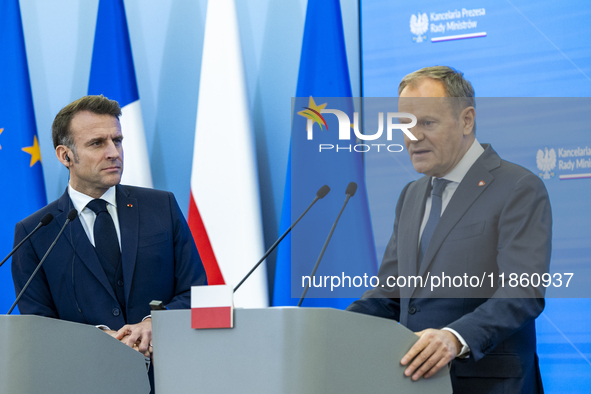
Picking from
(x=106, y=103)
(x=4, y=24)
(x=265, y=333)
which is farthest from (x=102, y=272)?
(x=4, y=24)

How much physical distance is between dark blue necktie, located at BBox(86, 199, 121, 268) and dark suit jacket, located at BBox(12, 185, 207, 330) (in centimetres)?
4

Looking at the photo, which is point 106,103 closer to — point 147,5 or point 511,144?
point 147,5

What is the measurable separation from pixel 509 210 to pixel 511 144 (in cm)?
64

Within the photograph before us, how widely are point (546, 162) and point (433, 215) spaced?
0.87 meters

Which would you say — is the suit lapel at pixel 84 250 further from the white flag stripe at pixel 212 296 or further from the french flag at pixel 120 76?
the white flag stripe at pixel 212 296

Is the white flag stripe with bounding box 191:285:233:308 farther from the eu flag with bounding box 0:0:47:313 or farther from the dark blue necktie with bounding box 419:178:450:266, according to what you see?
the eu flag with bounding box 0:0:47:313

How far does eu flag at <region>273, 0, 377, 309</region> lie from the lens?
3076mm

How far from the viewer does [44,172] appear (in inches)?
160

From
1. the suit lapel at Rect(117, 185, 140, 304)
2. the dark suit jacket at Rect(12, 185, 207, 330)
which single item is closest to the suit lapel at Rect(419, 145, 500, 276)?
the dark suit jacket at Rect(12, 185, 207, 330)

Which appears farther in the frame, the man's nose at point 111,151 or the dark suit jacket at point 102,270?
the man's nose at point 111,151

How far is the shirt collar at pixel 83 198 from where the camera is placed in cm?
277

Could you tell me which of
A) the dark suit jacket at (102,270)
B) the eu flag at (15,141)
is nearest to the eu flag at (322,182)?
the dark suit jacket at (102,270)

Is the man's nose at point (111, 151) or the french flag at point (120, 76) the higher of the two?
the french flag at point (120, 76)

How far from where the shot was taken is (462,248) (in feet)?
6.24
